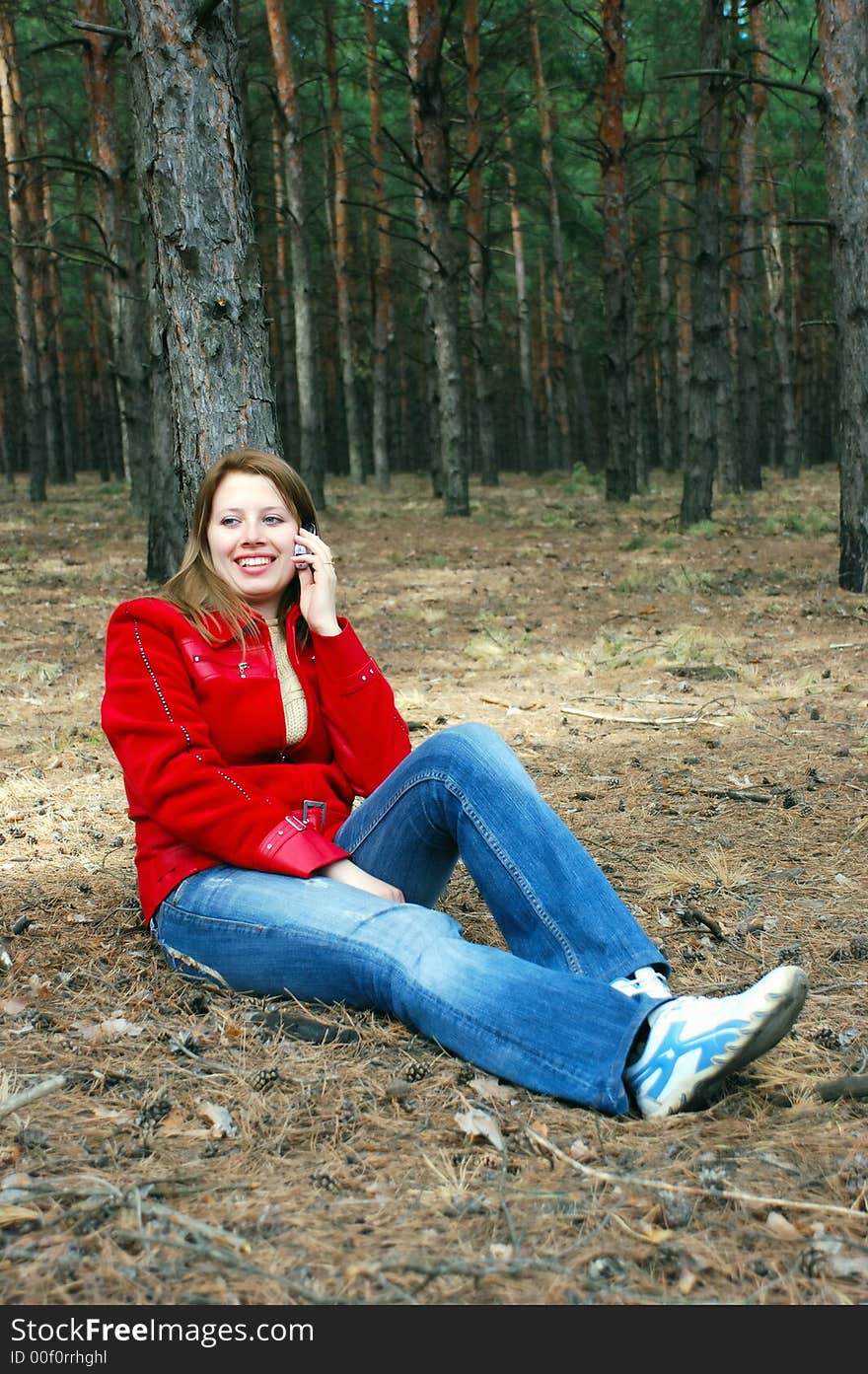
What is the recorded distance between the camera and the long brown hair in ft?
9.77

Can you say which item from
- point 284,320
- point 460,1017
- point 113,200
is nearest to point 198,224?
point 460,1017

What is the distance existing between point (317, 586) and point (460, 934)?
1020 millimetres

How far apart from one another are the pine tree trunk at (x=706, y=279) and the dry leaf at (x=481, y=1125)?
465 inches

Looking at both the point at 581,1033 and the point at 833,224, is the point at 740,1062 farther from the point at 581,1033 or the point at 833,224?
the point at 833,224

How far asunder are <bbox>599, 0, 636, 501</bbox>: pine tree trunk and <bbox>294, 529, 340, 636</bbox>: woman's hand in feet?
46.5

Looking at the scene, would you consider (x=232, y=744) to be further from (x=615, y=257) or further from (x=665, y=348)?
(x=665, y=348)

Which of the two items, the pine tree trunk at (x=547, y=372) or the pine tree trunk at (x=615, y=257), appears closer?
the pine tree trunk at (x=615, y=257)

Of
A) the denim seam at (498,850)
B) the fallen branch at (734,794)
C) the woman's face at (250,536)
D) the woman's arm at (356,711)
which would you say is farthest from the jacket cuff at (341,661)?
the fallen branch at (734,794)

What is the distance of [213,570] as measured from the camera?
305 centimetres

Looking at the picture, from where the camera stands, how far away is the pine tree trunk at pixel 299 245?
47.7 ft

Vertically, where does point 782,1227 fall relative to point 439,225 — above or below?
below

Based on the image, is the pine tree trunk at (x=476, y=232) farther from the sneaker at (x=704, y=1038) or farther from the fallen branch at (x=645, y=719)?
the sneaker at (x=704, y=1038)

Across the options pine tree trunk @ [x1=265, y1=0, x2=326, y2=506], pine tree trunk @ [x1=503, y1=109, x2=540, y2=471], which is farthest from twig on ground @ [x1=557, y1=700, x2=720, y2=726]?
pine tree trunk @ [x1=503, y1=109, x2=540, y2=471]

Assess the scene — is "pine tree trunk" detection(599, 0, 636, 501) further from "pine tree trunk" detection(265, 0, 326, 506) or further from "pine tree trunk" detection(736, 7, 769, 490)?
"pine tree trunk" detection(265, 0, 326, 506)
